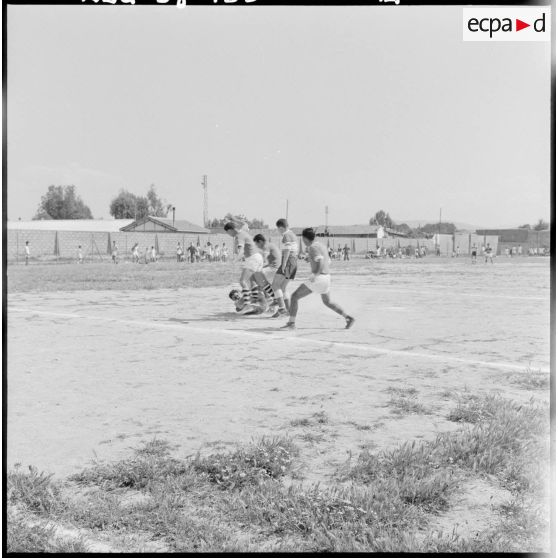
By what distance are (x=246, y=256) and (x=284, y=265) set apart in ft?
2.97

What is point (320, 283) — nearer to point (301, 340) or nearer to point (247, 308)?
point (301, 340)

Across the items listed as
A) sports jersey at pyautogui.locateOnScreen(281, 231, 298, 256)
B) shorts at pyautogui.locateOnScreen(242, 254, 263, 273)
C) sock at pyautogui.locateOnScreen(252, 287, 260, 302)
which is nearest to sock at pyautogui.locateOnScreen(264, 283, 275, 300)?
sock at pyautogui.locateOnScreen(252, 287, 260, 302)

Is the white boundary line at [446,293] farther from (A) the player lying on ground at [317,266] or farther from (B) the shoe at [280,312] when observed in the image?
(A) the player lying on ground at [317,266]

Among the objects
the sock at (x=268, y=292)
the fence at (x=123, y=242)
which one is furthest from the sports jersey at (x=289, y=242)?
the fence at (x=123, y=242)

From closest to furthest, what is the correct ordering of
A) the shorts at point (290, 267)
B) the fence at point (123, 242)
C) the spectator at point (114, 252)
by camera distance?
the shorts at point (290, 267)
the fence at point (123, 242)
the spectator at point (114, 252)

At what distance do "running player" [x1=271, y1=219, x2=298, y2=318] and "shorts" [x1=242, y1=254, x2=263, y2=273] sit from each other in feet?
1.32

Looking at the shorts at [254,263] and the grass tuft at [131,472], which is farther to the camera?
the shorts at [254,263]

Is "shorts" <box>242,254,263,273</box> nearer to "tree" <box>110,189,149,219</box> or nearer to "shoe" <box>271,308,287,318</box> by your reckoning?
"shoe" <box>271,308,287,318</box>

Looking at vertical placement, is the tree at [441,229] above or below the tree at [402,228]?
below

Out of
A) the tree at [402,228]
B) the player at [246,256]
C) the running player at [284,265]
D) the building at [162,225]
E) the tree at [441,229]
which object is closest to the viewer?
the running player at [284,265]

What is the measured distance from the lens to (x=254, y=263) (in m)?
10.4

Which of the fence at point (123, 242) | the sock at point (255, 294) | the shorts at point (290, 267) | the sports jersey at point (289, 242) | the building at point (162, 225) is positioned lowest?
the sock at point (255, 294)

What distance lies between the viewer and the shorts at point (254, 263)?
10359mm

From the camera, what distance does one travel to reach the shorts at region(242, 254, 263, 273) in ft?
34.0
